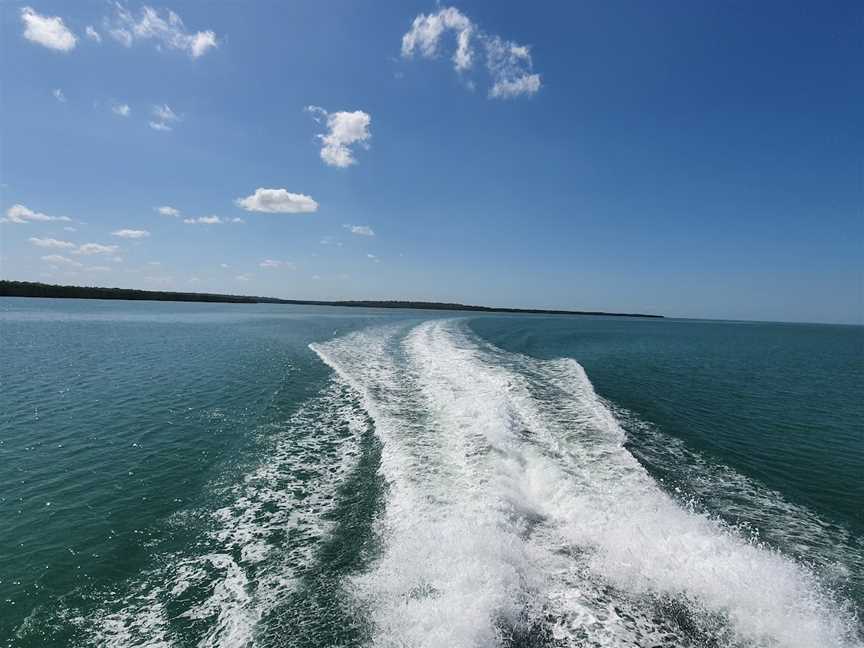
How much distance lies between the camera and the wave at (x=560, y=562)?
190 inches

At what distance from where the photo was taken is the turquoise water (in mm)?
4934

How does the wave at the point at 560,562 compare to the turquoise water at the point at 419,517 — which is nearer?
the wave at the point at 560,562

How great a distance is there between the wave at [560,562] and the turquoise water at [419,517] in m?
0.04

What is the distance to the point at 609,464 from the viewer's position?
31.0ft

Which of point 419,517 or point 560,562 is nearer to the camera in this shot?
point 560,562

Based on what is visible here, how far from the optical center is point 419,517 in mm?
7070

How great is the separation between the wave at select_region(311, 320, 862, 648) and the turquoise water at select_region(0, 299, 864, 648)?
36 millimetres

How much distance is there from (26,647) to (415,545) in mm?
4738

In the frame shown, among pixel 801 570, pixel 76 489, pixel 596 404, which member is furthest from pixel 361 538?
pixel 596 404

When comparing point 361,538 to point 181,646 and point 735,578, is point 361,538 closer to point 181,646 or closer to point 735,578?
point 181,646

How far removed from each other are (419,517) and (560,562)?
8.02 feet

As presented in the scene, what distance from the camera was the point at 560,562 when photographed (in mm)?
5984

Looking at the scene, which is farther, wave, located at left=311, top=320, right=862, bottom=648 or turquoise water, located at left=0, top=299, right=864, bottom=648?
turquoise water, located at left=0, top=299, right=864, bottom=648

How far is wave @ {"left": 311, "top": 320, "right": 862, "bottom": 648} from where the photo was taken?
4.82 m
